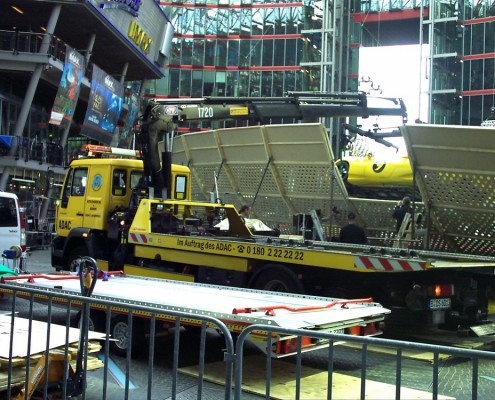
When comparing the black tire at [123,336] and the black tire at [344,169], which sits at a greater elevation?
the black tire at [344,169]

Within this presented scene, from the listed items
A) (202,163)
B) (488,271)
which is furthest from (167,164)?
(488,271)

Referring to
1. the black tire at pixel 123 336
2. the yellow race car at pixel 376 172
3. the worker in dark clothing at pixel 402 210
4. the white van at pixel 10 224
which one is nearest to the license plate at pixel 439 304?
the worker in dark clothing at pixel 402 210

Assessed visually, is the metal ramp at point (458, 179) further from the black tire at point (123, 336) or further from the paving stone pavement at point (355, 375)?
the black tire at point (123, 336)

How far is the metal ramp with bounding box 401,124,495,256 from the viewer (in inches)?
394

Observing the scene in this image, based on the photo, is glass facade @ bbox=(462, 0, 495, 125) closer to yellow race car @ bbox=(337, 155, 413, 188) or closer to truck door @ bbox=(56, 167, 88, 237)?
yellow race car @ bbox=(337, 155, 413, 188)

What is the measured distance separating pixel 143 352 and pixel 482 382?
4606mm

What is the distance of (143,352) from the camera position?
776 centimetres

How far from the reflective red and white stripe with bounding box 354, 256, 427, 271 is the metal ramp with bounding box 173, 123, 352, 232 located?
13.7 ft

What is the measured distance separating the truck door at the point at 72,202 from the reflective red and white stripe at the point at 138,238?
5.27ft

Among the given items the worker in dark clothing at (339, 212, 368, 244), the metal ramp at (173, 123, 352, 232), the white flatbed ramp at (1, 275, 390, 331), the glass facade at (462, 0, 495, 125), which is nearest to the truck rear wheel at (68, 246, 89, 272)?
the white flatbed ramp at (1, 275, 390, 331)

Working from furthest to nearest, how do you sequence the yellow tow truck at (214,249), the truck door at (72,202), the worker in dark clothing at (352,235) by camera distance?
the truck door at (72,202), the worker in dark clothing at (352,235), the yellow tow truck at (214,249)

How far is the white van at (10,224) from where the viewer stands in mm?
12344

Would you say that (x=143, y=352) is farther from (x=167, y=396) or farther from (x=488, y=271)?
(x=488, y=271)

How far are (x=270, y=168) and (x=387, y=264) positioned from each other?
18.4 feet
